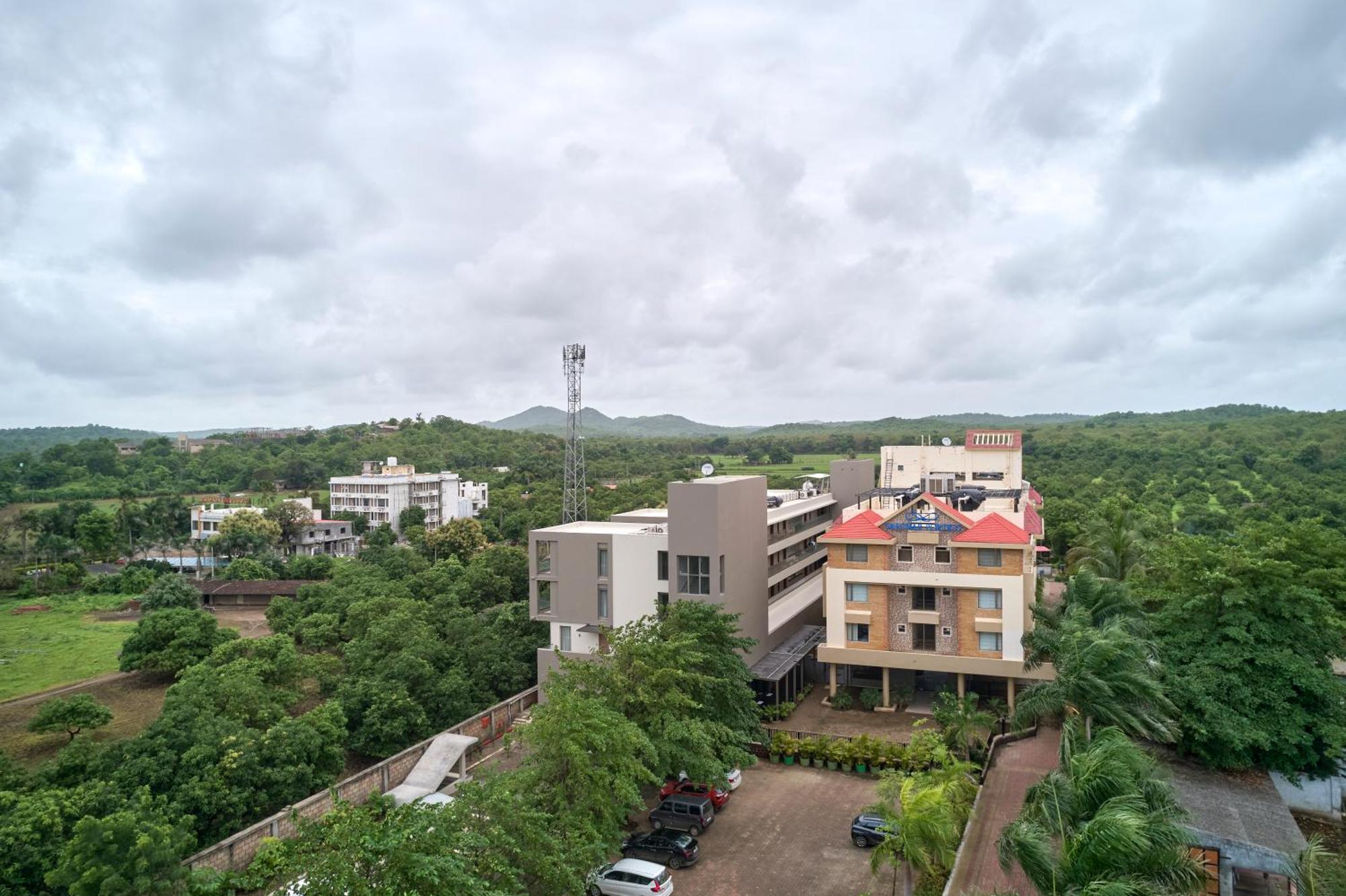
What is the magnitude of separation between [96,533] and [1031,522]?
82.5m

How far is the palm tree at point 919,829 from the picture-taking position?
17.7 meters

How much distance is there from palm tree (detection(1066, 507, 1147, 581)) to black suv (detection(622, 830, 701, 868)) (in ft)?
79.9

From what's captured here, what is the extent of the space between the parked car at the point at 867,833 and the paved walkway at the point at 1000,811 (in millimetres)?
2366

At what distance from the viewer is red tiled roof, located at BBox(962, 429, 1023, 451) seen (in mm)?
60781

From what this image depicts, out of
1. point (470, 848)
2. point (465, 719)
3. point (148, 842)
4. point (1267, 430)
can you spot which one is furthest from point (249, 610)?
point (1267, 430)

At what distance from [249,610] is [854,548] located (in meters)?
47.9

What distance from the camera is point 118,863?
16.9 meters

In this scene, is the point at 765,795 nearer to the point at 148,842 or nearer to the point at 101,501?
the point at 148,842

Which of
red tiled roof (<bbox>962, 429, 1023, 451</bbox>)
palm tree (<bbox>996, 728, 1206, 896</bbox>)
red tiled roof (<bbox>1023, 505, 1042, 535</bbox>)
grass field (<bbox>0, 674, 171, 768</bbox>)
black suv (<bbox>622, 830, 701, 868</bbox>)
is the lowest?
grass field (<bbox>0, 674, 171, 768</bbox>)

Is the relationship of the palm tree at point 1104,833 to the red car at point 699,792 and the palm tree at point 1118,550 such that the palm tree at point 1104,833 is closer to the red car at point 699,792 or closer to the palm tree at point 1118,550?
the red car at point 699,792

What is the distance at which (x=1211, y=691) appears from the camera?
22469 millimetres

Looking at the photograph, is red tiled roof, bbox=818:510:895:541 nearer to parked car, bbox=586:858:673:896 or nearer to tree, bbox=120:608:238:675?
parked car, bbox=586:858:673:896

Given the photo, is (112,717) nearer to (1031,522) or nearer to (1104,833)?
(1104,833)

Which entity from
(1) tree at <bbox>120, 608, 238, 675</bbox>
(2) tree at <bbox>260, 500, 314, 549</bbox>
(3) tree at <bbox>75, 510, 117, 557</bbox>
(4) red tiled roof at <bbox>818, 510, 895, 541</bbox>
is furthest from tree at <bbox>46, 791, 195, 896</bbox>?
(3) tree at <bbox>75, 510, 117, 557</bbox>
